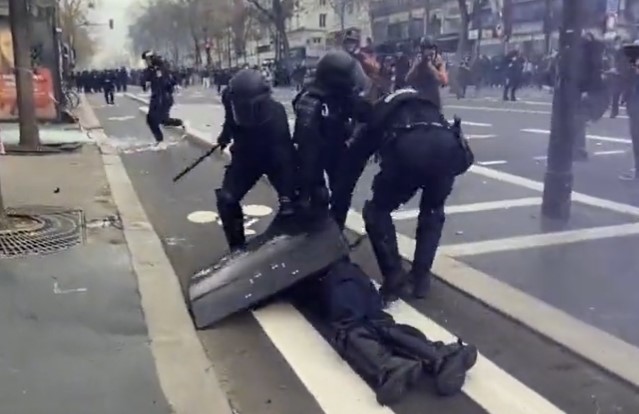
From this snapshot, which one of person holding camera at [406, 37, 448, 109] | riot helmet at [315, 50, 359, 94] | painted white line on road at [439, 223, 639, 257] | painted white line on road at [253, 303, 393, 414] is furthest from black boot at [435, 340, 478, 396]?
person holding camera at [406, 37, 448, 109]

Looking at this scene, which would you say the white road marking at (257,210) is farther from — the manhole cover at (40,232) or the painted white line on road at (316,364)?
the painted white line on road at (316,364)

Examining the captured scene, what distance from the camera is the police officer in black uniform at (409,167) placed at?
4.72m

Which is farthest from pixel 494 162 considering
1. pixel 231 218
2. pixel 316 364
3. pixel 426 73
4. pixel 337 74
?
pixel 316 364

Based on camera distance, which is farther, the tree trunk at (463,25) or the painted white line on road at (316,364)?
the tree trunk at (463,25)

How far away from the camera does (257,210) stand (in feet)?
26.3

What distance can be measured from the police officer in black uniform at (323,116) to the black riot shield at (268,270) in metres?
0.24

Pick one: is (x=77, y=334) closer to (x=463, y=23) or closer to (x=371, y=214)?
(x=371, y=214)

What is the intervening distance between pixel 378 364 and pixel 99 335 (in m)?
1.58

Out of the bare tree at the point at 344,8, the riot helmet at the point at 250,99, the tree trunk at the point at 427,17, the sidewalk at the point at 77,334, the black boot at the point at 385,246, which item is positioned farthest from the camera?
the bare tree at the point at 344,8

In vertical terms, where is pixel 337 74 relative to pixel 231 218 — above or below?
above

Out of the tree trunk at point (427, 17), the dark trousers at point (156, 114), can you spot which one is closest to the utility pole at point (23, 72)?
the dark trousers at point (156, 114)

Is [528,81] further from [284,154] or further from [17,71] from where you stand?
[284,154]

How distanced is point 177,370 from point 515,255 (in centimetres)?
308

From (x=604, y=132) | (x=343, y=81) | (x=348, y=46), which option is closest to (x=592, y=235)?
(x=343, y=81)
